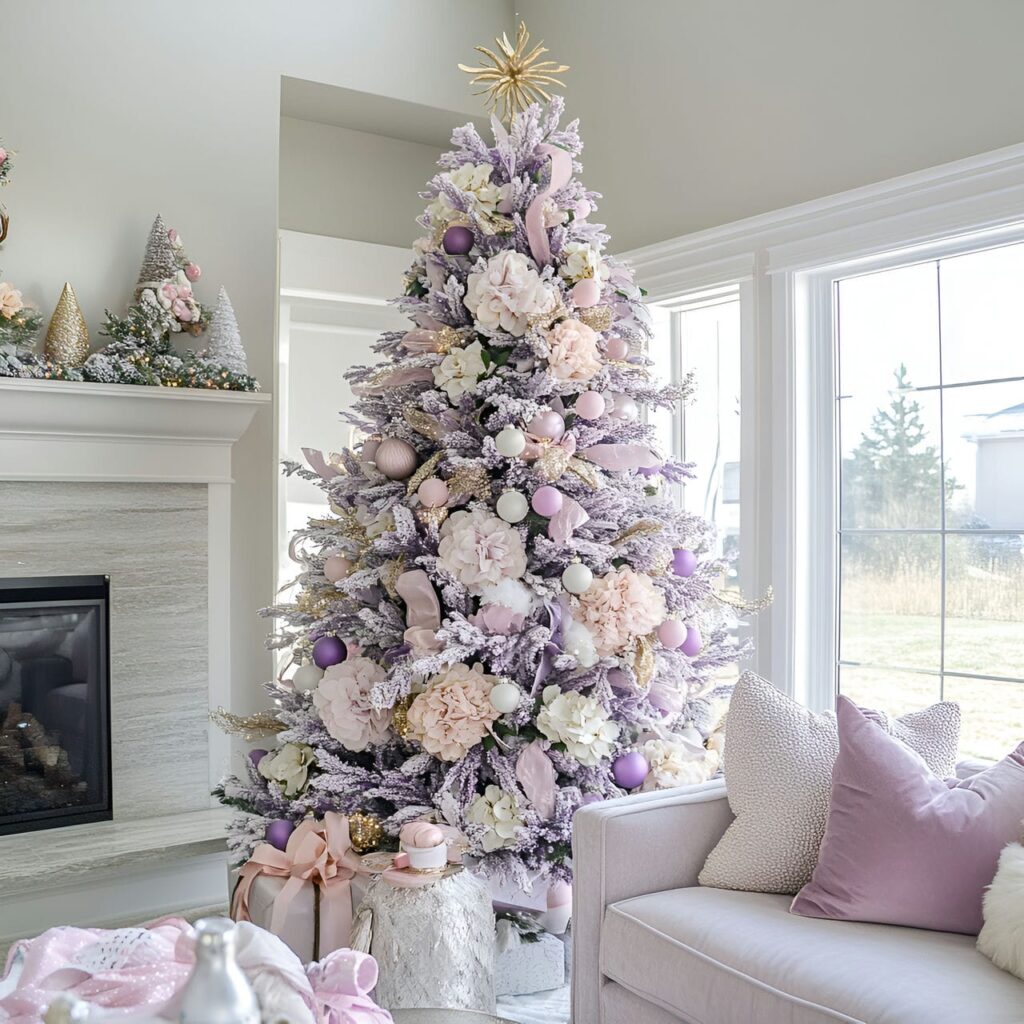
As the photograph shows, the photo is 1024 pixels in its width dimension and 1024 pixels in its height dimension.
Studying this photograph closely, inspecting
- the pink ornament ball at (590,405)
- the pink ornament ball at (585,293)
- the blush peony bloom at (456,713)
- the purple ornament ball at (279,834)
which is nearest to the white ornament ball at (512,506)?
the pink ornament ball at (590,405)

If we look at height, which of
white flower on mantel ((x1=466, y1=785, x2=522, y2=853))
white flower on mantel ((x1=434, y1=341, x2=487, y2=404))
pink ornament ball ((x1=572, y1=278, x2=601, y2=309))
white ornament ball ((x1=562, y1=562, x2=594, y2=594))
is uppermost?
pink ornament ball ((x1=572, y1=278, x2=601, y2=309))

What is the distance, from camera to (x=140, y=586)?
3.33m

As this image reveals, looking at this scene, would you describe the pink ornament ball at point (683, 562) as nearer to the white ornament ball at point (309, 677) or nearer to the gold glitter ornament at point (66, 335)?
the white ornament ball at point (309, 677)

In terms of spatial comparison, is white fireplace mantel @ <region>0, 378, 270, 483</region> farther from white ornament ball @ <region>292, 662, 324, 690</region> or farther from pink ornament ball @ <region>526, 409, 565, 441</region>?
pink ornament ball @ <region>526, 409, 565, 441</region>

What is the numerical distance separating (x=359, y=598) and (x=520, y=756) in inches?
21.1

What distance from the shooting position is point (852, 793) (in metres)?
1.95

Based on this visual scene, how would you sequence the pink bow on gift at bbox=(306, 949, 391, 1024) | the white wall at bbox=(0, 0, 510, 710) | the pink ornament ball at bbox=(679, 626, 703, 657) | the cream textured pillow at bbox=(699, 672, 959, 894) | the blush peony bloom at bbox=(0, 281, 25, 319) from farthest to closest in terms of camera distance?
1. the white wall at bbox=(0, 0, 510, 710)
2. the blush peony bloom at bbox=(0, 281, 25, 319)
3. the pink ornament ball at bbox=(679, 626, 703, 657)
4. the cream textured pillow at bbox=(699, 672, 959, 894)
5. the pink bow on gift at bbox=(306, 949, 391, 1024)

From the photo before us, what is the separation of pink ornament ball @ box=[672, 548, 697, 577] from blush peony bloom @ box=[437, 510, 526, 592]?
393 mm

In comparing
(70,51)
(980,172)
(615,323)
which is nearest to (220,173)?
(70,51)

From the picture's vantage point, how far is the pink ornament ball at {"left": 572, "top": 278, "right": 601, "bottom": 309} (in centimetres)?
248

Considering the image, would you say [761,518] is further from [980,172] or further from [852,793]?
[852,793]

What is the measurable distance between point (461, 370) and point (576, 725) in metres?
0.83

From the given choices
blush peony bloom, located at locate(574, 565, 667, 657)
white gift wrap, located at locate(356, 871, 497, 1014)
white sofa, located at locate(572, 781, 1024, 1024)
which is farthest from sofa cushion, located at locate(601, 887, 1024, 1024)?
blush peony bloom, located at locate(574, 565, 667, 657)

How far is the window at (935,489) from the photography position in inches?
108
